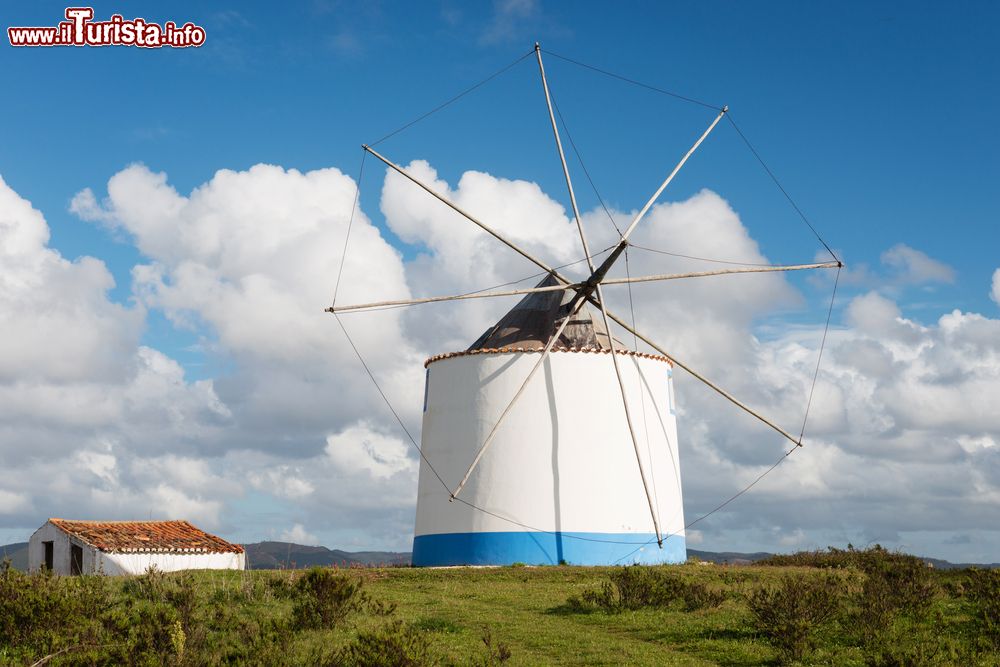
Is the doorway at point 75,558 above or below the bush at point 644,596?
above

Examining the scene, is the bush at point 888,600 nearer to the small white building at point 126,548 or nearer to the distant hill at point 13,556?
the distant hill at point 13,556

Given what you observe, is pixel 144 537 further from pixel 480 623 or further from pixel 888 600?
pixel 888 600

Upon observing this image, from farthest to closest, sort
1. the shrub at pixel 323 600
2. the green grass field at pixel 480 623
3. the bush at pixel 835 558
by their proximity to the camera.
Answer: the bush at pixel 835 558 < the shrub at pixel 323 600 < the green grass field at pixel 480 623

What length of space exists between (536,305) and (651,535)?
6.82 m

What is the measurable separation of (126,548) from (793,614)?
18914 mm

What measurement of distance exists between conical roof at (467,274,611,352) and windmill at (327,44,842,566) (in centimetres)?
5

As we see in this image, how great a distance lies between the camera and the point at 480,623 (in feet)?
52.2

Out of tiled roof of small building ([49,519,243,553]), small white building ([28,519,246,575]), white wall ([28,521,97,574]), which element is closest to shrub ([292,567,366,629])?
small white building ([28,519,246,575])

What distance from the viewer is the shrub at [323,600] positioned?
14914 millimetres

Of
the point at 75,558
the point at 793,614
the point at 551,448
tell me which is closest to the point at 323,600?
the point at 793,614

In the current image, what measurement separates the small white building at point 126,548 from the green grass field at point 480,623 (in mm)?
7954

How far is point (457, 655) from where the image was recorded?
12992mm

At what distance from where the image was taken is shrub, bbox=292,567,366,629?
48.9 feet

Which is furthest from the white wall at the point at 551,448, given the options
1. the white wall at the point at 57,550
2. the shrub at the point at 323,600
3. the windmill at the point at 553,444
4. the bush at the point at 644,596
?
the shrub at the point at 323,600
